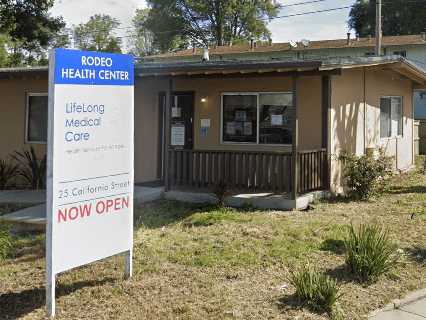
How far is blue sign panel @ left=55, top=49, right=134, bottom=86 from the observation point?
4.93m

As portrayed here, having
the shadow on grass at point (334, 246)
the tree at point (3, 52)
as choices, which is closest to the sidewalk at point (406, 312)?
the shadow on grass at point (334, 246)

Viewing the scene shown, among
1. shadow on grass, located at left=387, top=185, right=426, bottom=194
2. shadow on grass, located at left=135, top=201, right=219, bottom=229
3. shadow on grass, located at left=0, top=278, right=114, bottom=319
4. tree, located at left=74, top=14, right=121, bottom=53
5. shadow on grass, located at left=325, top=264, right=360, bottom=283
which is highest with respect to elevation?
tree, located at left=74, top=14, right=121, bottom=53

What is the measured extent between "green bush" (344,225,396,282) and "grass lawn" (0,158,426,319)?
0.40 ft

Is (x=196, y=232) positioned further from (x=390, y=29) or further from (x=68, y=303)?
(x=390, y=29)

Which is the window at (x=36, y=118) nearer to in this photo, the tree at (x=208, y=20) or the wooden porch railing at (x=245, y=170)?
the wooden porch railing at (x=245, y=170)

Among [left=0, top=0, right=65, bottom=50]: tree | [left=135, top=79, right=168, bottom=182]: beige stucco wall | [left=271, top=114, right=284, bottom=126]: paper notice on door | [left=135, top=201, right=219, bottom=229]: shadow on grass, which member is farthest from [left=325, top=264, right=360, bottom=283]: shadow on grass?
[left=0, top=0, right=65, bottom=50]: tree

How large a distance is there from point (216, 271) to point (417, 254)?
282 centimetres

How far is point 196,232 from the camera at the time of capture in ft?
27.4

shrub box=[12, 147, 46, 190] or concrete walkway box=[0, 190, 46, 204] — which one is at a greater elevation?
shrub box=[12, 147, 46, 190]

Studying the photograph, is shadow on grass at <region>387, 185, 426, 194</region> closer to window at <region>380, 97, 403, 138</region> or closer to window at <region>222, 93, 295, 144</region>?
window at <region>380, 97, 403, 138</region>

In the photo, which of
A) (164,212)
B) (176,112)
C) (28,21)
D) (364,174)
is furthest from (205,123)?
(28,21)

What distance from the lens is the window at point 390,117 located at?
598 inches

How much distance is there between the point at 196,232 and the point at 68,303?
3264 mm

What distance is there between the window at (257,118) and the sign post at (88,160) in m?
6.81
